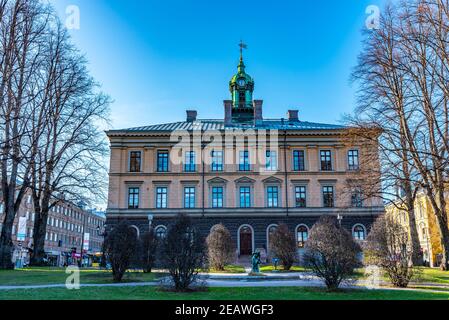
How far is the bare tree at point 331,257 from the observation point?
14.0 m

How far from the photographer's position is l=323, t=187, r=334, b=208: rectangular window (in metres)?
38.7

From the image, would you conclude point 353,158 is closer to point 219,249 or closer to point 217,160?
point 217,160

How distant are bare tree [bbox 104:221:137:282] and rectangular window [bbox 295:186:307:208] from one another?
75.8 ft

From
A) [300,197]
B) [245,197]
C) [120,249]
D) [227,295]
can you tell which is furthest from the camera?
[245,197]

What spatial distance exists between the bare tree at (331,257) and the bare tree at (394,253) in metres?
1.67

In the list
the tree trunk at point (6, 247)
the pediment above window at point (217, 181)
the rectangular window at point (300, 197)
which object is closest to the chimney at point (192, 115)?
the pediment above window at point (217, 181)

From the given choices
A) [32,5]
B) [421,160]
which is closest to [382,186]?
[421,160]

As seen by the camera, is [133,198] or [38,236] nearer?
[38,236]

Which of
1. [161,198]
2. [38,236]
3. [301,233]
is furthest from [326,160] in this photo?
[38,236]

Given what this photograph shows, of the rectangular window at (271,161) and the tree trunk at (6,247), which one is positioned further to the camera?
the rectangular window at (271,161)

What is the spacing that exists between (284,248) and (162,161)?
17737mm

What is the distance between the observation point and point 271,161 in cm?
3981

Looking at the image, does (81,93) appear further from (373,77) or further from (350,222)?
(350,222)

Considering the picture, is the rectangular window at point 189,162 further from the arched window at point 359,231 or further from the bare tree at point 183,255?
the bare tree at point 183,255
